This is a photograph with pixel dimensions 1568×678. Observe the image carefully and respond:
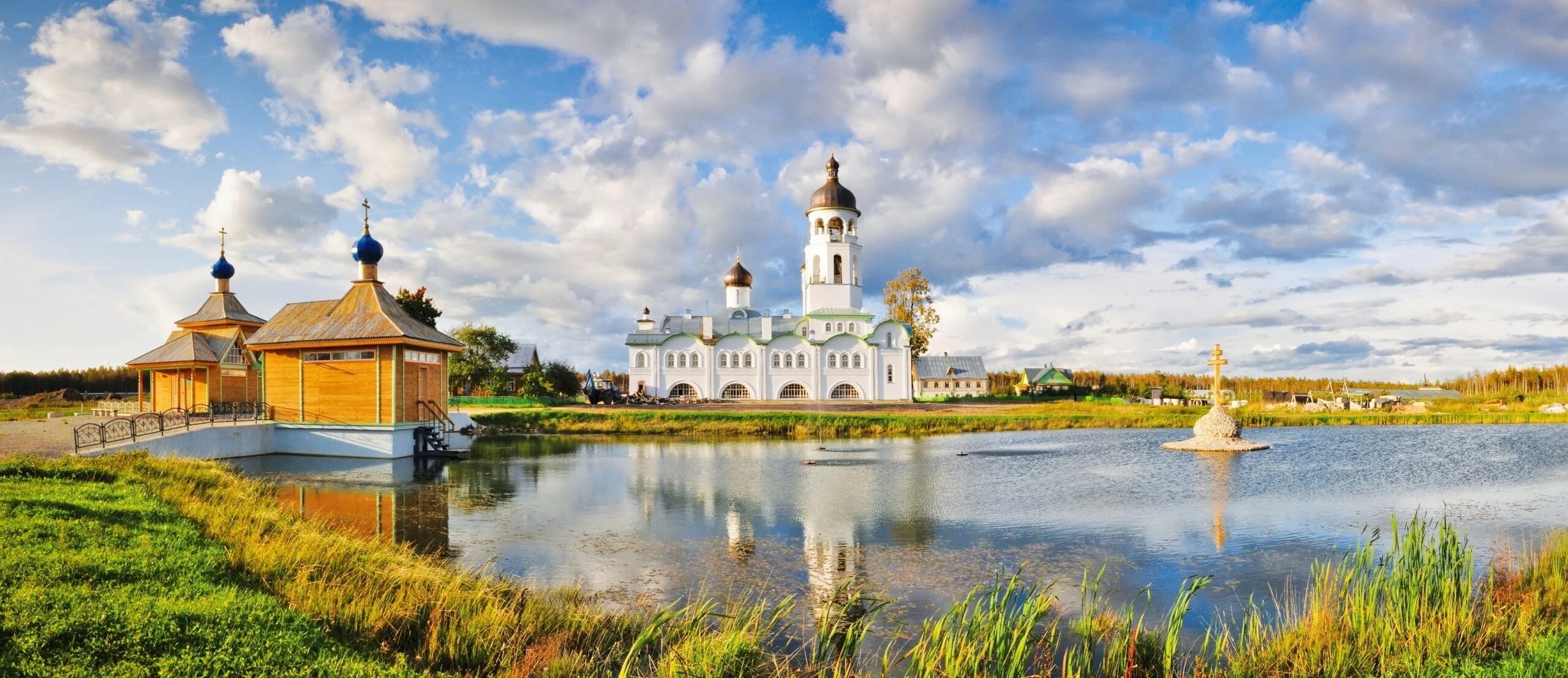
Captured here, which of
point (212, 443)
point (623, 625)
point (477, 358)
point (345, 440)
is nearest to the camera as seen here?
point (623, 625)


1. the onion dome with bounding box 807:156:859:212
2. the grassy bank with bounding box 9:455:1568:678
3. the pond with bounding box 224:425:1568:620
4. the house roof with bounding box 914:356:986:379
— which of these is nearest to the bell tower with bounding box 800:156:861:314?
the onion dome with bounding box 807:156:859:212

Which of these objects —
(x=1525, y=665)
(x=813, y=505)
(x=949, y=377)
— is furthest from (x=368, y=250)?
(x=949, y=377)

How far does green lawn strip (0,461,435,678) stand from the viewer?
5281 mm

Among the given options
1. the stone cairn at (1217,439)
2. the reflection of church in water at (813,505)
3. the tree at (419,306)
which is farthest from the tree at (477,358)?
the stone cairn at (1217,439)

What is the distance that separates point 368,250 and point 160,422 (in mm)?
7675

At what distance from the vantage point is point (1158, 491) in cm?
1680

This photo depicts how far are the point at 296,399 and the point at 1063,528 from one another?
2343 centimetres

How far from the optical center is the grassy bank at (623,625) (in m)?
5.61

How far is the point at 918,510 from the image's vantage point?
582 inches

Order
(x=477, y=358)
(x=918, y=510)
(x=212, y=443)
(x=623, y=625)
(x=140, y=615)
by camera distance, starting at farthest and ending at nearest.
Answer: (x=477, y=358) → (x=212, y=443) → (x=918, y=510) → (x=623, y=625) → (x=140, y=615)

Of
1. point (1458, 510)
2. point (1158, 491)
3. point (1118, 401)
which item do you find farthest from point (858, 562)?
point (1118, 401)

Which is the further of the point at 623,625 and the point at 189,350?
the point at 189,350

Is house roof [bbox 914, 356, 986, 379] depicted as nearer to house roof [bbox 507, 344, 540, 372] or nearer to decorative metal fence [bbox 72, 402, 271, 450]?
house roof [bbox 507, 344, 540, 372]

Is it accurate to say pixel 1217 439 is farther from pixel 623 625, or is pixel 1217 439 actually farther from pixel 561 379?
pixel 561 379
